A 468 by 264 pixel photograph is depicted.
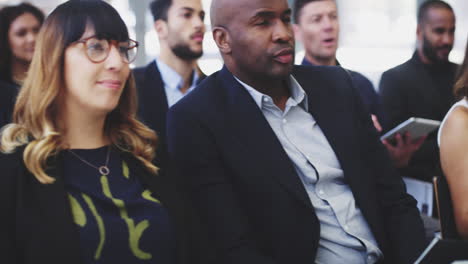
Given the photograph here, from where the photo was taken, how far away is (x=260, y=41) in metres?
1.90

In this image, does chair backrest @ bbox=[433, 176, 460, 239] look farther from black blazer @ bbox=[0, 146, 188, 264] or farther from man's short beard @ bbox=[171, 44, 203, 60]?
man's short beard @ bbox=[171, 44, 203, 60]

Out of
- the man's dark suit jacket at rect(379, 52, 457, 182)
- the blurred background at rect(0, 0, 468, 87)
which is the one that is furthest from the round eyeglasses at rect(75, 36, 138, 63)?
the blurred background at rect(0, 0, 468, 87)

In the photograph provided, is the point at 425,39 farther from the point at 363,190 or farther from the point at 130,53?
the point at 130,53

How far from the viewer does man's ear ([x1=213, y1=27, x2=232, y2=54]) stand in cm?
199

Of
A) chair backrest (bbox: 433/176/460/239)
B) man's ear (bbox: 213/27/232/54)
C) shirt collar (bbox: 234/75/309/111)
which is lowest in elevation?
chair backrest (bbox: 433/176/460/239)

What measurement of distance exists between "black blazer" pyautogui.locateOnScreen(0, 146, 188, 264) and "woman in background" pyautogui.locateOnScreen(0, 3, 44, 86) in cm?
184

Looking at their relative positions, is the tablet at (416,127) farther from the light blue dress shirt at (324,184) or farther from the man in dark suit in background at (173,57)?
the man in dark suit in background at (173,57)

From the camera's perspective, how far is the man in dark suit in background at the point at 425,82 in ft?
10.8

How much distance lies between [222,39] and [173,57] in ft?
5.56

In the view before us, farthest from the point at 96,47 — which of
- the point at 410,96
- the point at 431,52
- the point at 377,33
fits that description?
the point at 377,33

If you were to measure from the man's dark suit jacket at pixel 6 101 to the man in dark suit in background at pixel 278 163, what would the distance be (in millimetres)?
1136

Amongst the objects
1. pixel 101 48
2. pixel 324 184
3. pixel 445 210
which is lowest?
pixel 445 210

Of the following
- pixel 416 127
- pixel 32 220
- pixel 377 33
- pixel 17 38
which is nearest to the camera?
pixel 32 220

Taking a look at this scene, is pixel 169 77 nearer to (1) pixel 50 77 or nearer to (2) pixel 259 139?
(2) pixel 259 139
